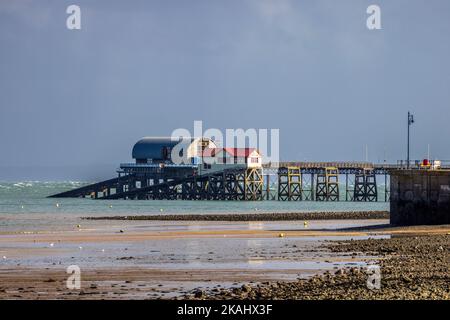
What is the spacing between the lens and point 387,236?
159ft

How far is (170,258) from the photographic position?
38.2 m

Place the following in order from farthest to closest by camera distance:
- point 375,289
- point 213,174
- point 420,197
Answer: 1. point 213,174
2. point 420,197
3. point 375,289

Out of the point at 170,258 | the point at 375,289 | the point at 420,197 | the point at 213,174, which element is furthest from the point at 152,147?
the point at 375,289

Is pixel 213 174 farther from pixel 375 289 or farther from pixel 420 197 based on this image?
pixel 375 289

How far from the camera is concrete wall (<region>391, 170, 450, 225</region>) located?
54500 millimetres

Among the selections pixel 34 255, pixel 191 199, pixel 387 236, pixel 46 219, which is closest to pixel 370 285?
pixel 34 255

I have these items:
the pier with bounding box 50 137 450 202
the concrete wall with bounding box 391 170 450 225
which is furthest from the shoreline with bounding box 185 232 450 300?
the pier with bounding box 50 137 450 202

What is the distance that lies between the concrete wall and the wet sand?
1546 mm

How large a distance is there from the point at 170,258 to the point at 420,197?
821 inches

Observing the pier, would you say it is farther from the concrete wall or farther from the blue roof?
the concrete wall

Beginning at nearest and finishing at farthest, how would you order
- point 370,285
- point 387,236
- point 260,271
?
point 370,285, point 260,271, point 387,236
